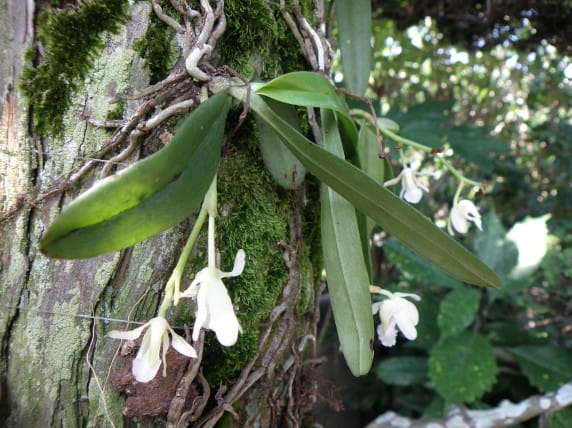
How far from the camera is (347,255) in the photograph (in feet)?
1.83

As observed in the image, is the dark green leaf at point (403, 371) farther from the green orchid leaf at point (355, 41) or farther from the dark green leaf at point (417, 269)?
the green orchid leaf at point (355, 41)

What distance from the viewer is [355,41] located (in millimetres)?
865

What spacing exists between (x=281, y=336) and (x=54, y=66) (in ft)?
1.46

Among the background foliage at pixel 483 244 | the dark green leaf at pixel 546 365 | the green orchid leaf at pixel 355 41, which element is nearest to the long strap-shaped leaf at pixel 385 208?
the green orchid leaf at pixel 355 41

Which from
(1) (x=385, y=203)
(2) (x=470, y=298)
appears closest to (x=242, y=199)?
(1) (x=385, y=203)

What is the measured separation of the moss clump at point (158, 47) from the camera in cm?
54

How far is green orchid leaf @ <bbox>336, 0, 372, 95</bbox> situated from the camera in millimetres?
856

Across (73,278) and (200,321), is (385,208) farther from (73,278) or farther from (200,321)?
(73,278)

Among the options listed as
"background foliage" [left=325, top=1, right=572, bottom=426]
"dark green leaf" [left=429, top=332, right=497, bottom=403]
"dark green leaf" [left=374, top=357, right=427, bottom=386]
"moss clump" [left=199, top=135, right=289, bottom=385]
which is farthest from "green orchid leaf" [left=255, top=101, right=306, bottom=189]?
"dark green leaf" [left=374, top=357, right=427, bottom=386]

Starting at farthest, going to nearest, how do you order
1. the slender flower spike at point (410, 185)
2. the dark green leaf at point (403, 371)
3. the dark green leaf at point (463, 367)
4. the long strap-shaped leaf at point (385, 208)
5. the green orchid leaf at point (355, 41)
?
1. the dark green leaf at point (403, 371)
2. the dark green leaf at point (463, 367)
3. the green orchid leaf at point (355, 41)
4. the slender flower spike at point (410, 185)
5. the long strap-shaped leaf at point (385, 208)

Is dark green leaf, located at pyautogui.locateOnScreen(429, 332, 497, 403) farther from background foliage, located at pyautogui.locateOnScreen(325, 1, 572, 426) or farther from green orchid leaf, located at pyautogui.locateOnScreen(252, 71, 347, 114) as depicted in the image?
green orchid leaf, located at pyautogui.locateOnScreen(252, 71, 347, 114)

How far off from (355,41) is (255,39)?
32 centimetres

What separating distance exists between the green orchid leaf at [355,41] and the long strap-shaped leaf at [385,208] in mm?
385

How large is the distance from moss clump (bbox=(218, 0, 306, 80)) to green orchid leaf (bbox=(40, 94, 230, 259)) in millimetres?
121
